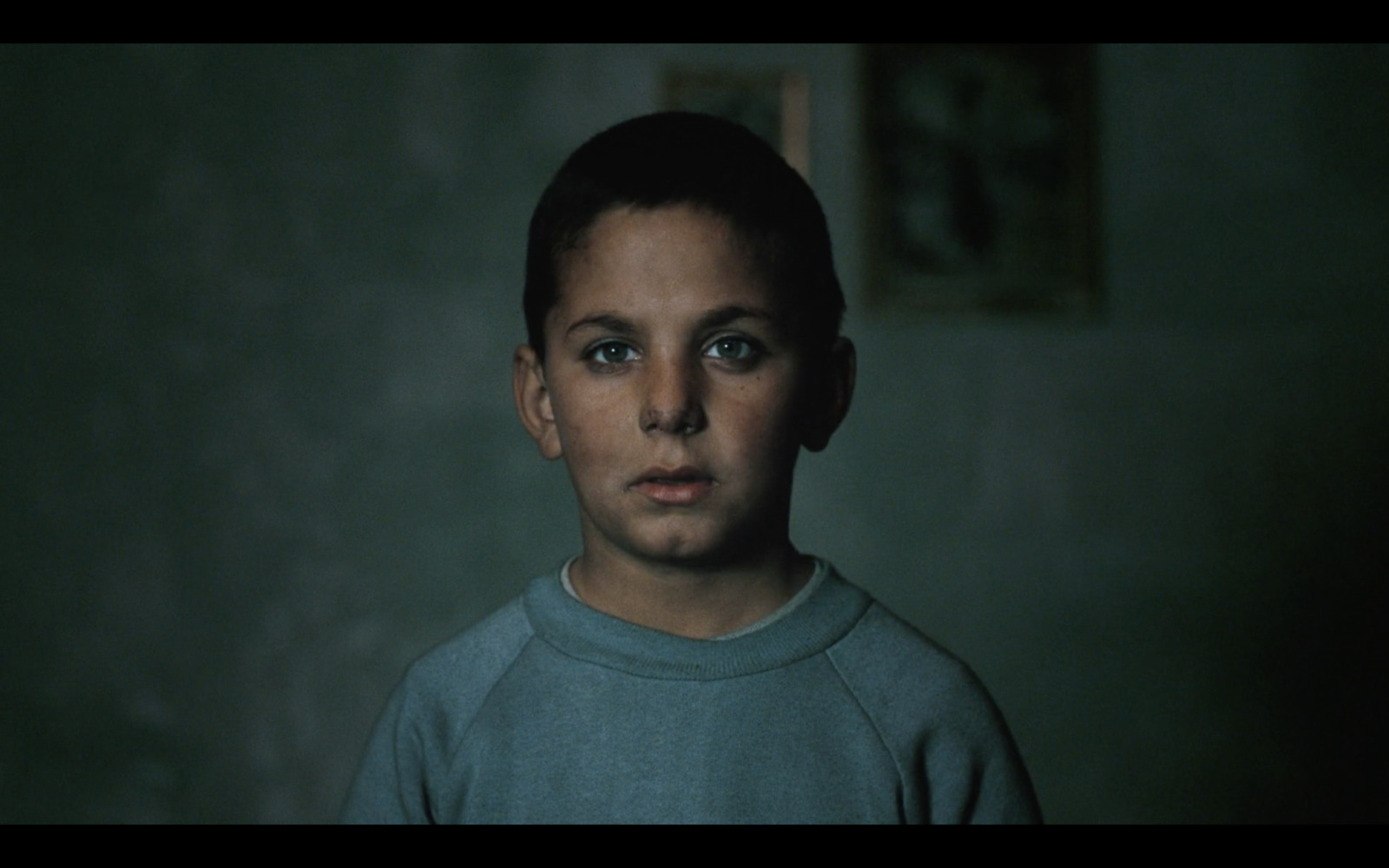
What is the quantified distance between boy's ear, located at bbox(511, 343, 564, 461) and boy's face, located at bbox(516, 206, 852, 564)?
2.8 inches

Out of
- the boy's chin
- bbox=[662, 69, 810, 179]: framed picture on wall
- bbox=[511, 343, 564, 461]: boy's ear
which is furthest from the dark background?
the boy's chin

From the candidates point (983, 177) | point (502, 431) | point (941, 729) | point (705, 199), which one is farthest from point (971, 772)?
point (983, 177)

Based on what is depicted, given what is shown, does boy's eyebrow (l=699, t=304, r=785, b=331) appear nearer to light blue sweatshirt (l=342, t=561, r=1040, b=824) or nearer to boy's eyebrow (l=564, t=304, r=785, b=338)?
boy's eyebrow (l=564, t=304, r=785, b=338)

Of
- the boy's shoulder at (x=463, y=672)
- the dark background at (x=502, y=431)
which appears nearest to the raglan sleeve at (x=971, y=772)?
the boy's shoulder at (x=463, y=672)

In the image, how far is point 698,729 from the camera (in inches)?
30.6

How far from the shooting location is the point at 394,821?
85cm

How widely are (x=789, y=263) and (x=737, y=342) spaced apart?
3.0 inches

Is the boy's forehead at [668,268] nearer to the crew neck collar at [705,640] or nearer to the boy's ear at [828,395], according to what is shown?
the boy's ear at [828,395]

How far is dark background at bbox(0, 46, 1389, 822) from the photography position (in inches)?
71.2

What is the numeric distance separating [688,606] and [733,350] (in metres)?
0.20

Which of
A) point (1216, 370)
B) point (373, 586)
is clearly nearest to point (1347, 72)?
point (1216, 370)

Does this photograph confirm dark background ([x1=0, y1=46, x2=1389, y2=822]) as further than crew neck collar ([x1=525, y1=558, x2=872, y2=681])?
Yes

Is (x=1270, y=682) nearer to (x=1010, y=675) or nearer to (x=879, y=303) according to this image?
(x=1010, y=675)

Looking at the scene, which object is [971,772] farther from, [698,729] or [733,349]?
[733,349]
